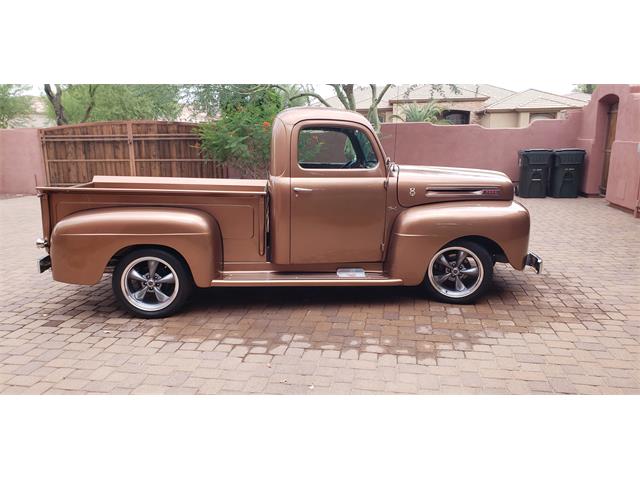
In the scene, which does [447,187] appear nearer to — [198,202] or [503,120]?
[198,202]

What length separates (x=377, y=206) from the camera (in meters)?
5.10

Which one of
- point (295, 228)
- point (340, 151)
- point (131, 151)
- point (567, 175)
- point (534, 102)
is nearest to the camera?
point (295, 228)

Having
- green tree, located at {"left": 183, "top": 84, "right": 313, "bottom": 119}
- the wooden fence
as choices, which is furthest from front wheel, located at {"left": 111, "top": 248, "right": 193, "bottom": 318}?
the wooden fence

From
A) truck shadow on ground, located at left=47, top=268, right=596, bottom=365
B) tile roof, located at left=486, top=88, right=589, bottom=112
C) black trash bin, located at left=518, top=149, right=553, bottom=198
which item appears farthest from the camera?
tile roof, located at left=486, top=88, right=589, bottom=112

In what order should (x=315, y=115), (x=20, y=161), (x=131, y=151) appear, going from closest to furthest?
(x=315, y=115) < (x=131, y=151) < (x=20, y=161)

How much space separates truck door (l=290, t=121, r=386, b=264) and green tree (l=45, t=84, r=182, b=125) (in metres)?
13.8

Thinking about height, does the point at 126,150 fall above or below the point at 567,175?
above

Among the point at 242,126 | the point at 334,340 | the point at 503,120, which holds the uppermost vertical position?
the point at 503,120

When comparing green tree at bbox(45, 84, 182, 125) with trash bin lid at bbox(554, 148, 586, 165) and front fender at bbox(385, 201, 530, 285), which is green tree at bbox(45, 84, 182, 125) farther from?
front fender at bbox(385, 201, 530, 285)

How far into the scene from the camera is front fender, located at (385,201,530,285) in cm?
503

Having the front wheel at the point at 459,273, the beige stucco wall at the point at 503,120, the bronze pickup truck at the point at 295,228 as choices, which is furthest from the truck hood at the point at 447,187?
the beige stucco wall at the point at 503,120

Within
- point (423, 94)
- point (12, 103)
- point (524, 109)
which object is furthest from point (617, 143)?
point (12, 103)

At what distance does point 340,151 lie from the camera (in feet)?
18.3

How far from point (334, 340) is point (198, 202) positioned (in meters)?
1.87
